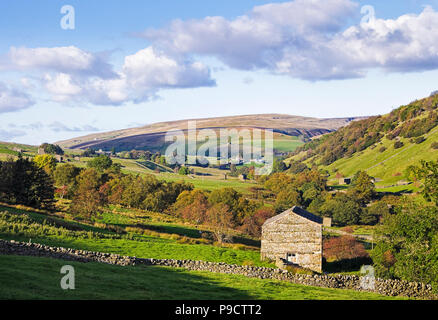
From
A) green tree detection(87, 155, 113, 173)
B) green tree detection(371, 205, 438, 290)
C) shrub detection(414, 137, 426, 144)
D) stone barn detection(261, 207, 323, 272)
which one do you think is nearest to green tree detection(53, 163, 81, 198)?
green tree detection(87, 155, 113, 173)

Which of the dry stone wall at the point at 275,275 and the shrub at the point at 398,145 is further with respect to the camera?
the shrub at the point at 398,145

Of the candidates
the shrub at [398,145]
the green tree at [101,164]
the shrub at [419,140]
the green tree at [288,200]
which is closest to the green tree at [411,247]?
the green tree at [288,200]

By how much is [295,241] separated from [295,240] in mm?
102

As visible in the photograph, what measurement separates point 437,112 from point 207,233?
15098cm

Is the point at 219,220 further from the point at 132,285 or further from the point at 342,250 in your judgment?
the point at 132,285

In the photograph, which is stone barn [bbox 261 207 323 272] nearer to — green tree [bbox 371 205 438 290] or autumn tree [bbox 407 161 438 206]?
green tree [bbox 371 205 438 290]

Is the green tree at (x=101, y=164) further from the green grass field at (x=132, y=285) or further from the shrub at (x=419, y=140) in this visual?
the green grass field at (x=132, y=285)

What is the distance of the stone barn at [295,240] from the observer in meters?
44.8

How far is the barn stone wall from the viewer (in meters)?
44.8

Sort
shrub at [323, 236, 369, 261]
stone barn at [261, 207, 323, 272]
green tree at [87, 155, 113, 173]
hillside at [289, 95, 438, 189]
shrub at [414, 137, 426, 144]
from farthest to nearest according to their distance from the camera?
shrub at [414, 137, 426, 144] → hillside at [289, 95, 438, 189] → green tree at [87, 155, 113, 173] → shrub at [323, 236, 369, 261] → stone barn at [261, 207, 323, 272]

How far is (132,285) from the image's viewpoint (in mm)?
22406

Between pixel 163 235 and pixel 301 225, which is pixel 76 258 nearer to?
pixel 301 225
